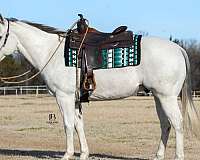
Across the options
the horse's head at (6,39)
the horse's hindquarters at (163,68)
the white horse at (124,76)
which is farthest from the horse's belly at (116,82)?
the horse's head at (6,39)

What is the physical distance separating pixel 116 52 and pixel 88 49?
1.91 feet

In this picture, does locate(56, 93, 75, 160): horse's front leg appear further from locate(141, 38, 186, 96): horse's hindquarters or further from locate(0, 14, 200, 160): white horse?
locate(141, 38, 186, 96): horse's hindquarters

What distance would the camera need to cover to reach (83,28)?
11375 millimetres

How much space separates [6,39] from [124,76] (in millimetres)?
2602

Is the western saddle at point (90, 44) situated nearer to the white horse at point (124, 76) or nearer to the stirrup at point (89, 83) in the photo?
the stirrup at point (89, 83)

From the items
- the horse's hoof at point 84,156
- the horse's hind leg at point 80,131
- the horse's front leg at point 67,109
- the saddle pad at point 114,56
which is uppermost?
the saddle pad at point 114,56

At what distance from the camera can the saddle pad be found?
35.6 ft

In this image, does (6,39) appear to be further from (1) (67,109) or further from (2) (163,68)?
(2) (163,68)

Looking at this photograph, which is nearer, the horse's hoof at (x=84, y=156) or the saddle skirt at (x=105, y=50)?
the saddle skirt at (x=105, y=50)

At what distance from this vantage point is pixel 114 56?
1104 cm

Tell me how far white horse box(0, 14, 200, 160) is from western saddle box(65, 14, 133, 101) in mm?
165

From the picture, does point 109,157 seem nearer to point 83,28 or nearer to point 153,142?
point 83,28

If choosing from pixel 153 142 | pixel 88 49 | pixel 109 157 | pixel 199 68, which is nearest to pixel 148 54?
pixel 88 49

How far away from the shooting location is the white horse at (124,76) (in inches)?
423
